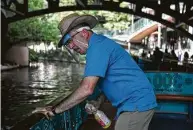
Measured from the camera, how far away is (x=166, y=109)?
8.19m

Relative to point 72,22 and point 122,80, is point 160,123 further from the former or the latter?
point 72,22

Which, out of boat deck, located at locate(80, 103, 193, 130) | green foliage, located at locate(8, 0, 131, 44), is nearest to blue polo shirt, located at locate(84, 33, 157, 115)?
boat deck, located at locate(80, 103, 193, 130)

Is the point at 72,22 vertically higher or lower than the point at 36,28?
lower

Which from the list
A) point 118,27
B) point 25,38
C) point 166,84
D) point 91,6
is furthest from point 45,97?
point 118,27

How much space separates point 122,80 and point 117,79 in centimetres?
4

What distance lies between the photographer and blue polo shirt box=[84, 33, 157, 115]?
311 cm

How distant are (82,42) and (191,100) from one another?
4.96 m

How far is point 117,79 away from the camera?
3162mm

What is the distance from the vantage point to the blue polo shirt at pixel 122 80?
3111mm

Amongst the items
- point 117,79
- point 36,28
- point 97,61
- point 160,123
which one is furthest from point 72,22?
point 36,28

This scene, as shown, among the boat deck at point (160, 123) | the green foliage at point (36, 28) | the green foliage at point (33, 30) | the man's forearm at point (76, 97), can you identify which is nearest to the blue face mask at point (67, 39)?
the man's forearm at point (76, 97)

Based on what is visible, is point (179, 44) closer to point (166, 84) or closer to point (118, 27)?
point (118, 27)

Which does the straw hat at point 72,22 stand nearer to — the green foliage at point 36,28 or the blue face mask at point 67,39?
the blue face mask at point 67,39

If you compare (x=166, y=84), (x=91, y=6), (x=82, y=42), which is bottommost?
(x=166, y=84)
